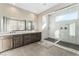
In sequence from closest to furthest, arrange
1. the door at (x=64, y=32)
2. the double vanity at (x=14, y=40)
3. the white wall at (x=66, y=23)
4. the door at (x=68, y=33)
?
the double vanity at (x=14, y=40) → the white wall at (x=66, y=23) → the door at (x=68, y=33) → the door at (x=64, y=32)

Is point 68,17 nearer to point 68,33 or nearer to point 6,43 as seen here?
point 68,33

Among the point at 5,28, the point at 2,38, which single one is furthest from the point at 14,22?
the point at 2,38

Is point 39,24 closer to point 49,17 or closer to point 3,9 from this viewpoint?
point 49,17

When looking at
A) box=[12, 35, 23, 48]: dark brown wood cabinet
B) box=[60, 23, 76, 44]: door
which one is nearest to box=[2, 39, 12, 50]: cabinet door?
box=[12, 35, 23, 48]: dark brown wood cabinet

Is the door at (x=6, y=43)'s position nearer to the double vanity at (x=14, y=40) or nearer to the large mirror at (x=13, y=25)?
the double vanity at (x=14, y=40)

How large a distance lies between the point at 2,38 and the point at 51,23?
207 inches

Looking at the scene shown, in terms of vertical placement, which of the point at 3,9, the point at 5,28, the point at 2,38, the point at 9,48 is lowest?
the point at 9,48

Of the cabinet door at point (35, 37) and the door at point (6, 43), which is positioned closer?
the door at point (6, 43)

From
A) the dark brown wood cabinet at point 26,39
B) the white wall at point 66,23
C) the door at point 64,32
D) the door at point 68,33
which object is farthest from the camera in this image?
the door at point 64,32

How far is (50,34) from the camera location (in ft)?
23.4

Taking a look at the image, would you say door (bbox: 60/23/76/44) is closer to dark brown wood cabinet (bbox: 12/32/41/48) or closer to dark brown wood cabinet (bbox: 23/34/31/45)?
dark brown wood cabinet (bbox: 12/32/41/48)

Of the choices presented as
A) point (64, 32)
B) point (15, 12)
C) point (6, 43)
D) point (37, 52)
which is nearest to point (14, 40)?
point (6, 43)

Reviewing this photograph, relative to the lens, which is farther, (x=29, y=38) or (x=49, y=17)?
(x=49, y=17)

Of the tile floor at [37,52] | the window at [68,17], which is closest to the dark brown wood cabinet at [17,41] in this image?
the tile floor at [37,52]
